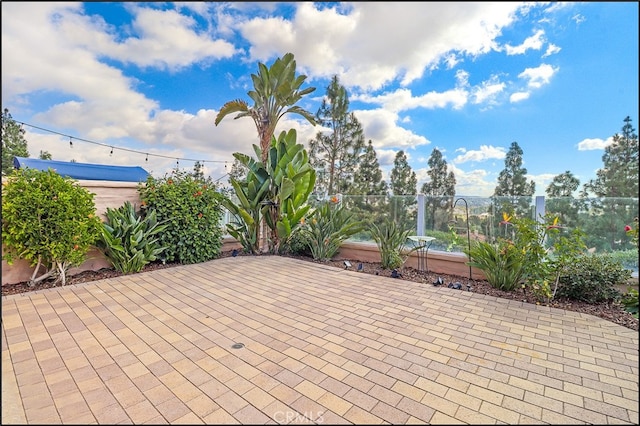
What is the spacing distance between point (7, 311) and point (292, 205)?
4385 mm

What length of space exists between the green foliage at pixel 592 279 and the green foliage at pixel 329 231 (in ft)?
11.0

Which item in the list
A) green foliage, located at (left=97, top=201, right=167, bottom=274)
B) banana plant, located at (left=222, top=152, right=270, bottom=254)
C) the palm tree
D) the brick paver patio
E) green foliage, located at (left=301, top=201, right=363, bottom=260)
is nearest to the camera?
the brick paver patio

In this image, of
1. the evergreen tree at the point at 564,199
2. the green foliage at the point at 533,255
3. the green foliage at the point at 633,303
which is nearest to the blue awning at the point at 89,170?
the green foliage at the point at 533,255

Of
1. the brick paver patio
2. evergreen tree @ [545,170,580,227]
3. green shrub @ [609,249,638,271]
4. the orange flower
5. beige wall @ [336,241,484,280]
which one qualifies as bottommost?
the brick paver patio

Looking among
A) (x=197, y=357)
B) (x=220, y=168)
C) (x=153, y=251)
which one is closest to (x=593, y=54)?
(x=197, y=357)

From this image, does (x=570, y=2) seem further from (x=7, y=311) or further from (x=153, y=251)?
(x=153, y=251)

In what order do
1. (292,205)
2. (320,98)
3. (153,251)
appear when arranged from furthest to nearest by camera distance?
(320,98) < (292,205) < (153,251)

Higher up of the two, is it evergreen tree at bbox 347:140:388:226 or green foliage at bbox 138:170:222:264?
evergreen tree at bbox 347:140:388:226

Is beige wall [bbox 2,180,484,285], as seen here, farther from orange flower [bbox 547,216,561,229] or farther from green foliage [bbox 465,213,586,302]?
orange flower [bbox 547,216,561,229]

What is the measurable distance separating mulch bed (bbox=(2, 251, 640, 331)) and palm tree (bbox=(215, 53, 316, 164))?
10.7 ft

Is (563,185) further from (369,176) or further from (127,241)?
(369,176)

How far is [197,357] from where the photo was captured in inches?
94.7

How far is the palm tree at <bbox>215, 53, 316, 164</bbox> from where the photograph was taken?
6.62 m

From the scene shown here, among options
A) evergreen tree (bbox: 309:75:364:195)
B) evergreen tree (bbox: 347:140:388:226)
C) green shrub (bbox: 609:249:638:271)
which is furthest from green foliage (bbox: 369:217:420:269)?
evergreen tree (bbox: 309:75:364:195)
